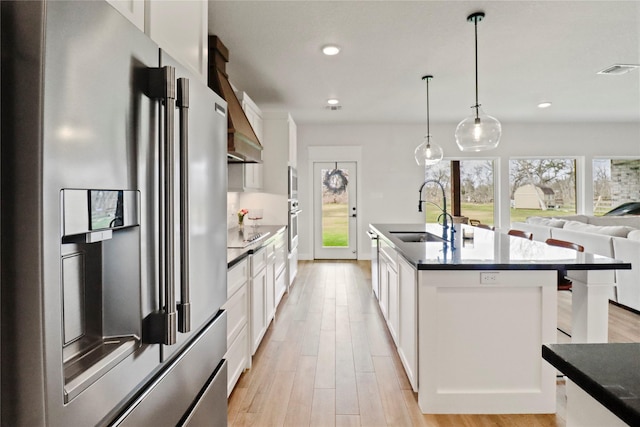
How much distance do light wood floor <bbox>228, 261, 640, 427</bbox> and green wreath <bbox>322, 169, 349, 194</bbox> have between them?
3386 mm

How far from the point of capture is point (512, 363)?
198 cm

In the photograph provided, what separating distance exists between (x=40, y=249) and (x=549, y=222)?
625 cm

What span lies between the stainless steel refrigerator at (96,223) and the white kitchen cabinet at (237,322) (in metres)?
0.93

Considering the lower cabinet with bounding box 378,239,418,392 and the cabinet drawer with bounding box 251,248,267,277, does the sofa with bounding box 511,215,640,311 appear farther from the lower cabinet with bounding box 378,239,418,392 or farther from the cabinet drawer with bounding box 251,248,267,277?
the cabinet drawer with bounding box 251,248,267,277

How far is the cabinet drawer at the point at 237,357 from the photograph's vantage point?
6.98ft

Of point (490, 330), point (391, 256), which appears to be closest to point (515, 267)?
point (490, 330)

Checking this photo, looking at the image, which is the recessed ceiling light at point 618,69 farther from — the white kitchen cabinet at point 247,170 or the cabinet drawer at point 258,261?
the cabinet drawer at point 258,261

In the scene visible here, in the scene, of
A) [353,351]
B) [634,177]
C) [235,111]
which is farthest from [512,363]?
[634,177]

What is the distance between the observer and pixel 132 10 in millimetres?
1017

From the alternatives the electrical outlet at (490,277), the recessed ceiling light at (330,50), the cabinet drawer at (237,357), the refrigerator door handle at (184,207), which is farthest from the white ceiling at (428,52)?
the cabinet drawer at (237,357)

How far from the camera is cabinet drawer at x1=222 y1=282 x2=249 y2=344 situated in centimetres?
207

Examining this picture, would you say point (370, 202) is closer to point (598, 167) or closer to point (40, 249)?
point (598, 167)

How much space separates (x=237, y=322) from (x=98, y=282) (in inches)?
63.0

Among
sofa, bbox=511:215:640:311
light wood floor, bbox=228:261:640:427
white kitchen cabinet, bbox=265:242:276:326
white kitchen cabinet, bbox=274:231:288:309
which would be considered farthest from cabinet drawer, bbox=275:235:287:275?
sofa, bbox=511:215:640:311
